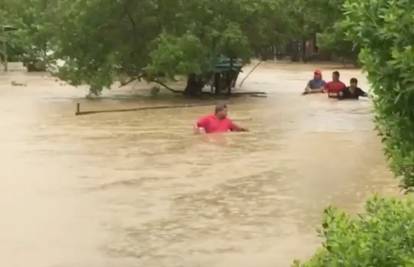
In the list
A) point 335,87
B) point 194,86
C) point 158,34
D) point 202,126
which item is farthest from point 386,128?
point 194,86

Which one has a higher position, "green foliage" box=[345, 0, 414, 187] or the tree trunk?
"green foliage" box=[345, 0, 414, 187]

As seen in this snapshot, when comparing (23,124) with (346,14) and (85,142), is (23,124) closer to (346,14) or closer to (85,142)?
(85,142)

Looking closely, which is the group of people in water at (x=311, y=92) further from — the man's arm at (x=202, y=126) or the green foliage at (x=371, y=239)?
the green foliage at (x=371, y=239)

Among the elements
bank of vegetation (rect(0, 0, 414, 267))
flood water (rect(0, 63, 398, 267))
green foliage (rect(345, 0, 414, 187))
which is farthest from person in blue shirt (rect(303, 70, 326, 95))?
green foliage (rect(345, 0, 414, 187))

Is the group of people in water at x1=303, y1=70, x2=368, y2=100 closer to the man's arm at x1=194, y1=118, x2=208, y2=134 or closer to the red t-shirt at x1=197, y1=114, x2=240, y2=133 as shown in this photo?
the red t-shirt at x1=197, y1=114, x2=240, y2=133

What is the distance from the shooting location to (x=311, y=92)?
3052 centimetres

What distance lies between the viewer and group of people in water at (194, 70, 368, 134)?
19234 mm

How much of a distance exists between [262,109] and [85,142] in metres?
8.15

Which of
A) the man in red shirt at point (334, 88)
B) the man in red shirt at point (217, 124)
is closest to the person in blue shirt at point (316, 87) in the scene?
the man in red shirt at point (334, 88)

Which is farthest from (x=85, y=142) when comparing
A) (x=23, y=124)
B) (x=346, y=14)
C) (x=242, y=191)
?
(x=346, y=14)

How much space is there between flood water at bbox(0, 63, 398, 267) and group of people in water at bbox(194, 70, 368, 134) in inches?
11.7

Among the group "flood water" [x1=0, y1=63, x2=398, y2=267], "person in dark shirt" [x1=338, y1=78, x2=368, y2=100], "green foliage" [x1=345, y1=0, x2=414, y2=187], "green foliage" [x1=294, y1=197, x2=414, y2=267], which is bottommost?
"flood water" [x1=0, y1=63, x2=398, y2=267]

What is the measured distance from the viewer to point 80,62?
28.5 m

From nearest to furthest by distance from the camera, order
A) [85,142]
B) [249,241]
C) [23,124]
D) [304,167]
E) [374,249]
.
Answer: [374,249]
[249,241]
[304,167]
[85,142]
[23,124]
